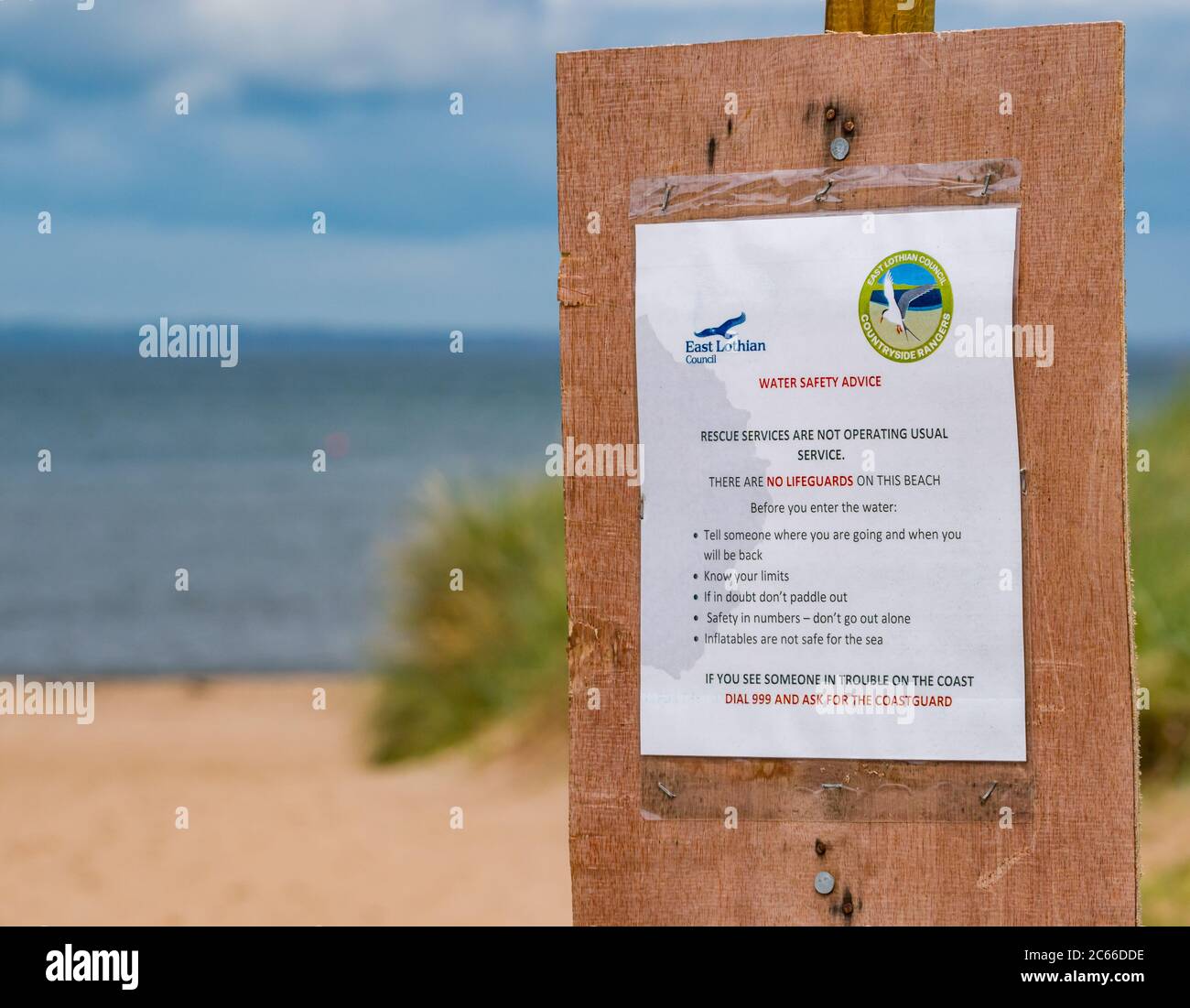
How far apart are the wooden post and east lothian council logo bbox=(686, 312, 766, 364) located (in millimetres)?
574

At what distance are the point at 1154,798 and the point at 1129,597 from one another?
166 inches

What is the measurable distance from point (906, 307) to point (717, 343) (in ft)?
1.07

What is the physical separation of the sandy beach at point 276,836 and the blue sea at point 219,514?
1422 mm

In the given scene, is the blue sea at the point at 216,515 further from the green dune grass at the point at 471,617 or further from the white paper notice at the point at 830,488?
the white paper notice at the point at 830,488

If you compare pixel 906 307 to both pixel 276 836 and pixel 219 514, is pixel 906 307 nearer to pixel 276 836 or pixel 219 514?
pixel 276 836

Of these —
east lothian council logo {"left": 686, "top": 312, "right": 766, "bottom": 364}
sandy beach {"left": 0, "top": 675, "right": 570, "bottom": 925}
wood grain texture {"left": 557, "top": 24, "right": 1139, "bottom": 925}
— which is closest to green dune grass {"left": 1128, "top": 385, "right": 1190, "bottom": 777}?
sandy beach {"left": 0, "top": 675, "right": 570, "bottom": 925}

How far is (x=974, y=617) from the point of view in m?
2.30

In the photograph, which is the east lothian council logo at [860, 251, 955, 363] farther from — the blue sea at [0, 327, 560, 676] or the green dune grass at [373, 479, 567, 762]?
the blue sea at [0, 327, 560, 676]

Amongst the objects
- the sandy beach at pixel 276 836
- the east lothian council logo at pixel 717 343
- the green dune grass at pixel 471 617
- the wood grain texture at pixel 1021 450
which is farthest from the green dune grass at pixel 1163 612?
the east lothian council logo at pixel 717 343

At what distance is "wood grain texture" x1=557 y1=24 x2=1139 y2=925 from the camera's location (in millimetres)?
2275

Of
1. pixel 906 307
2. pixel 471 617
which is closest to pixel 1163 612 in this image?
pixel 471 617

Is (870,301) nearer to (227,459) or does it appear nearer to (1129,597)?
(1129,597)

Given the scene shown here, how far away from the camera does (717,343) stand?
2.38 meters

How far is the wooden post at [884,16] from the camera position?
2.43 meters
